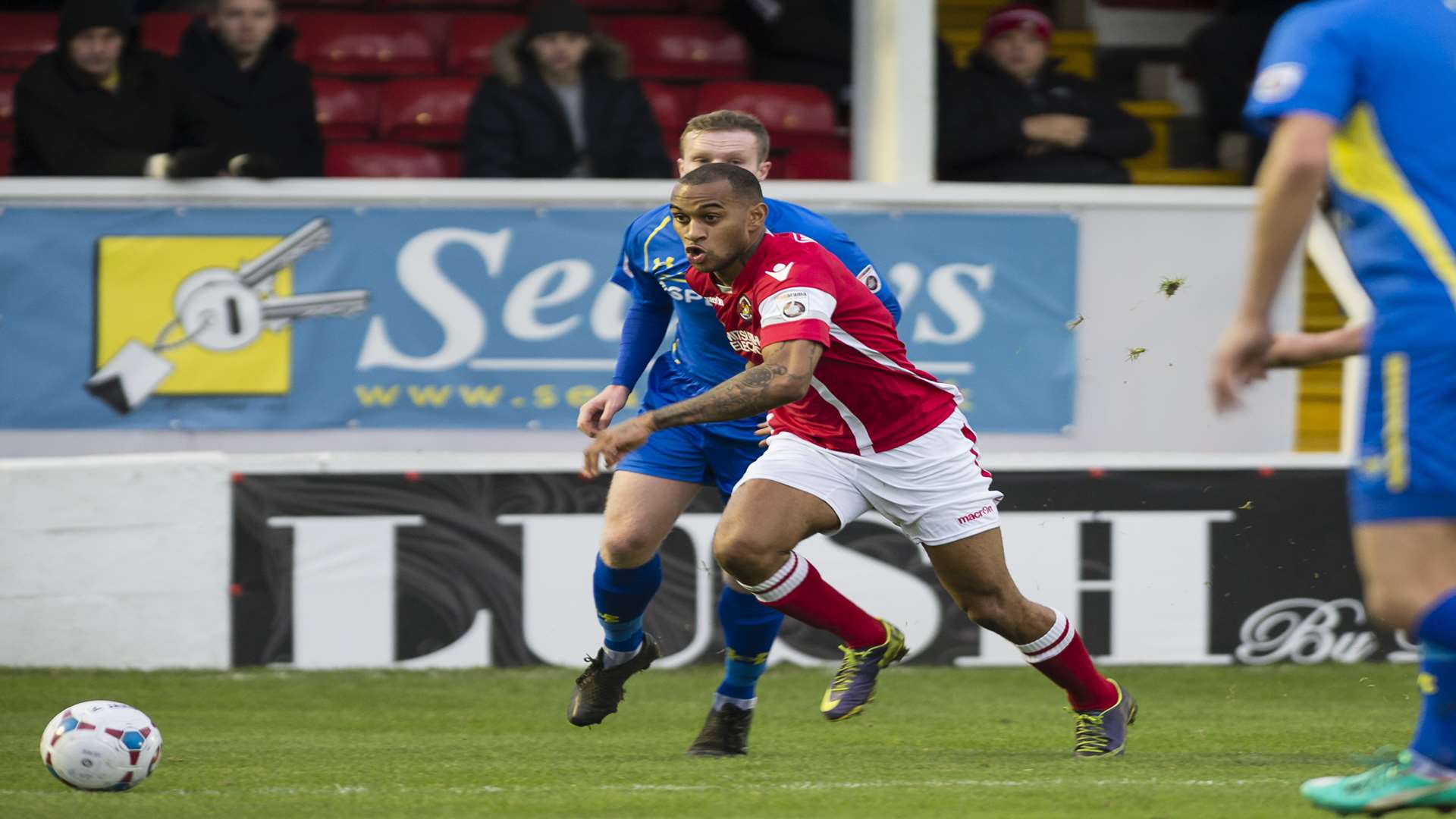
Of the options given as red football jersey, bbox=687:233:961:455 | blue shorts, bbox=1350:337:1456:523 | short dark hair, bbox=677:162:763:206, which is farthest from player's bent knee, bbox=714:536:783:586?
blue shorts, bbox=1350:337:1456:523

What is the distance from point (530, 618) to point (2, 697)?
2.07 metres

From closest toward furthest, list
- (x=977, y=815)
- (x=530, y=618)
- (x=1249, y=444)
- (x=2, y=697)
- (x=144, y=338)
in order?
(x=977, y=815) < (x=2, y=697) < (x=530, y=618) < (x=144, y=338) < (x=1249, y=444)

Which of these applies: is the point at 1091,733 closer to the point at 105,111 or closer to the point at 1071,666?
the point at 1071,666

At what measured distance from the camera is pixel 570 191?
8.82 meters

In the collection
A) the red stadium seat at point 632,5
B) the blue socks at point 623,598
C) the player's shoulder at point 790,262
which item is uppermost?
the red stadium seat at point 632,5

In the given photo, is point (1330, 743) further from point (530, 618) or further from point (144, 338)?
point (144, 338)

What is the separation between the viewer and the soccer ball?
4715mm

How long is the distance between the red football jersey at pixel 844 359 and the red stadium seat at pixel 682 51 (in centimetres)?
529

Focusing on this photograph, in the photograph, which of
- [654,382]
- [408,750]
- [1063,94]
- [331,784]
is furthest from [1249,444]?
[331,784]

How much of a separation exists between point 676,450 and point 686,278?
0.55 m

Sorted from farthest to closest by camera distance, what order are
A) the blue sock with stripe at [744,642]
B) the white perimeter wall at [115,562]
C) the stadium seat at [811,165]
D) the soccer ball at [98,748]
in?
the stadium seat at [811,165]
the white perimeter wall at [115,562]
the blue sock with stripe at [744,642]
the soccer ball at [98,748]

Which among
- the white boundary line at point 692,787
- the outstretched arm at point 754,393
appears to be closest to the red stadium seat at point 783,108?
the outstretched arm at point 754,393

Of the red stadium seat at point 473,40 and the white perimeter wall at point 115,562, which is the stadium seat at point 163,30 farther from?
the white perimeter wall at point 115,562

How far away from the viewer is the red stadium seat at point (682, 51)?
10.5 m
